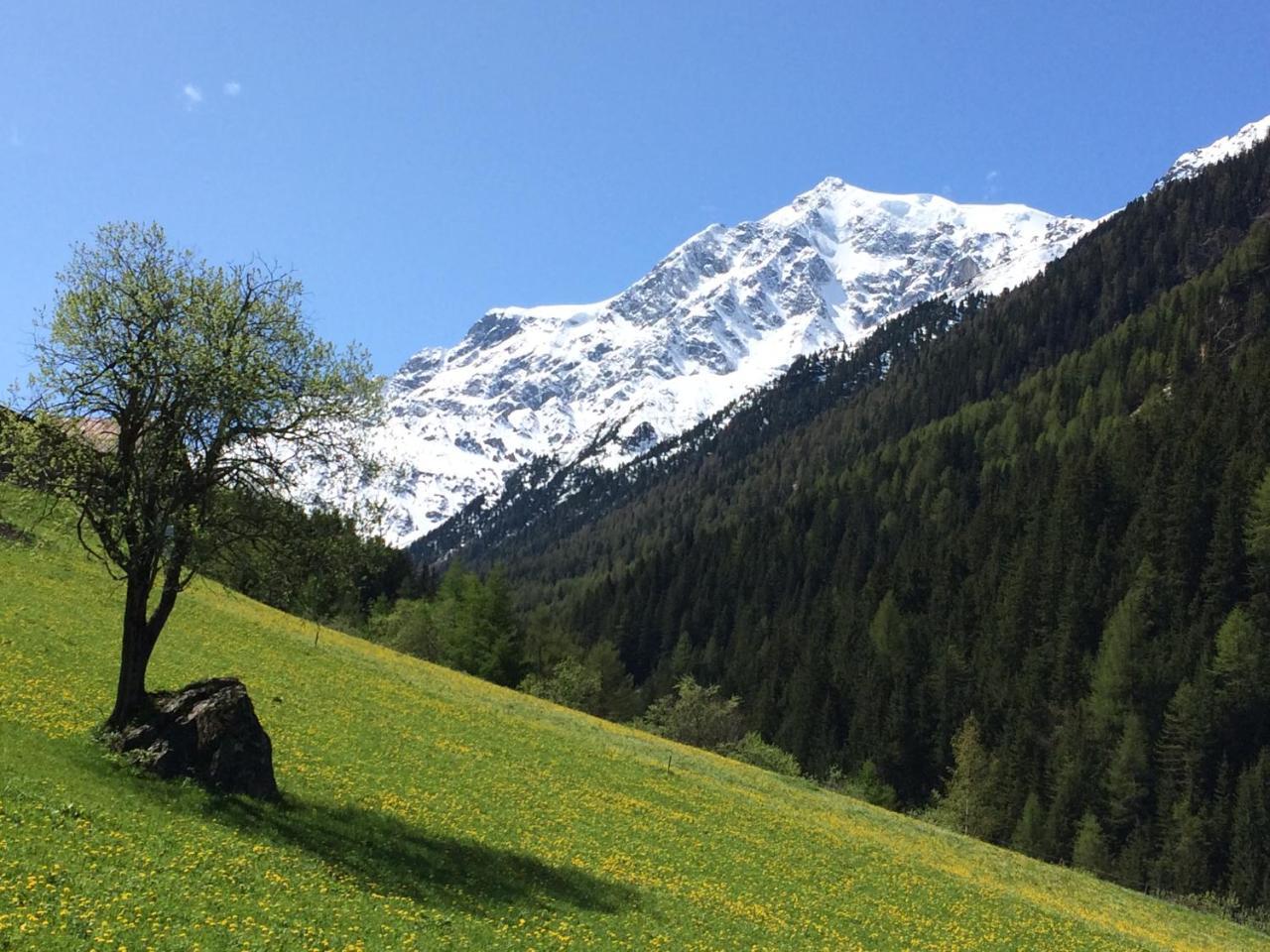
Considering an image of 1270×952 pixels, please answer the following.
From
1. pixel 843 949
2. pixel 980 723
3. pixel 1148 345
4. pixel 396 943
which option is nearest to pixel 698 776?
pixel 843 949

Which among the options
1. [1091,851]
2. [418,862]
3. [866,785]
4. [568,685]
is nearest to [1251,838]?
[1091,851]

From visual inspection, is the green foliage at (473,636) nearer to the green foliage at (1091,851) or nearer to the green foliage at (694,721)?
the green foliage at (694,721)

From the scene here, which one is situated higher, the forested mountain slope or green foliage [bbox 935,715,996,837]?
the forested mountain slope

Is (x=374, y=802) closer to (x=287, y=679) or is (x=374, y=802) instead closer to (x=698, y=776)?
(x=287, y=679)

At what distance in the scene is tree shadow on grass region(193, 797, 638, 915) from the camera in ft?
64.7

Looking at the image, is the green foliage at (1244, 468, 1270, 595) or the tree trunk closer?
the tree trunk

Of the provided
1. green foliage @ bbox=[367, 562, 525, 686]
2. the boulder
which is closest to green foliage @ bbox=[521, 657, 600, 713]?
green foliage @ bbox=[367, 562, 525, 686]

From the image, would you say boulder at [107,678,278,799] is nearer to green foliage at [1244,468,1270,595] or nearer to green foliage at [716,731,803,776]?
green foliage at [716,731,803,776]

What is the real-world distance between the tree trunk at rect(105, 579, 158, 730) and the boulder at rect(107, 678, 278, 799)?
1.23ft

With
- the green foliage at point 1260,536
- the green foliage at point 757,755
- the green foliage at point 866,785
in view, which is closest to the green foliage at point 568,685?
the green foliage at point 757,755

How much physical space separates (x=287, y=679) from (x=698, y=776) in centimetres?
2578

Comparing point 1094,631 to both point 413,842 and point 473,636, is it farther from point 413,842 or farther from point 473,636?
point 413,842

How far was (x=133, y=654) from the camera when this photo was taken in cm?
2177

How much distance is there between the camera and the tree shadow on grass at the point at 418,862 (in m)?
19.7
